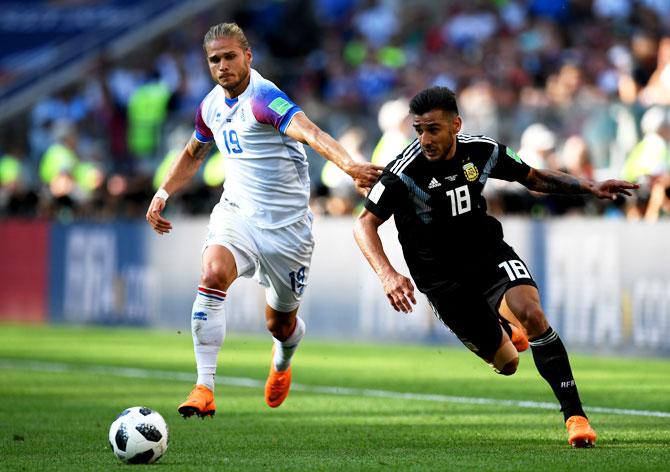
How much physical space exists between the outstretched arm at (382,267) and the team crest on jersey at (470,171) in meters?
0.64

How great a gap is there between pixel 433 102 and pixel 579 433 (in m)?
2.10

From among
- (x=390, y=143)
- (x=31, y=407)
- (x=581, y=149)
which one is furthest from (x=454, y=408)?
(x=390, y=143)

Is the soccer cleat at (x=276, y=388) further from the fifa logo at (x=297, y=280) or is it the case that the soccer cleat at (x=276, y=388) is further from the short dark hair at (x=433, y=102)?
the short dark hair at (x=433, y=102)

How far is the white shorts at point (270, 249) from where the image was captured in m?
9.87

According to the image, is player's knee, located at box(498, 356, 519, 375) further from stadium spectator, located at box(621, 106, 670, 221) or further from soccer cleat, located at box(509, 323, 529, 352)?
stadium spectator, located at box(621, 106, 670, 221)

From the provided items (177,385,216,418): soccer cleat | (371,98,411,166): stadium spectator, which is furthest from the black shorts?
(371,98,411,166): stadium spectator

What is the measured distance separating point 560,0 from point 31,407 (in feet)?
45.5

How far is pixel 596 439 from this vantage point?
8.98m

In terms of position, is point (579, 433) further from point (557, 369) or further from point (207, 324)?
point (207, 324)

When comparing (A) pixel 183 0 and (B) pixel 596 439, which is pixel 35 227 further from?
(B) pixel 596 439

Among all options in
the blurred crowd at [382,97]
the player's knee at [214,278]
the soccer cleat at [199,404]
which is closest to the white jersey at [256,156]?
the player's knee at [214,278]

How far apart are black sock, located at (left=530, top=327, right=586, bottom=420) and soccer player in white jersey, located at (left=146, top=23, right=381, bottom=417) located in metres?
1.85

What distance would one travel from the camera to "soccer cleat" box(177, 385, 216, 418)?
29.3 feet

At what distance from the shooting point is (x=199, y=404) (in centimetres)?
899
